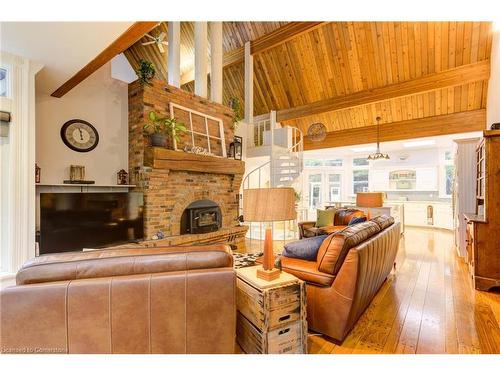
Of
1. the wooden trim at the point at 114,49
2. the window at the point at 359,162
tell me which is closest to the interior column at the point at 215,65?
the wooden trim at the point at 114,49

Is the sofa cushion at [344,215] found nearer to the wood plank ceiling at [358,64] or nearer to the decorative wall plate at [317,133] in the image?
the decorative wall plate at [317,133]

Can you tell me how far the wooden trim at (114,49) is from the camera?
7.57 feet

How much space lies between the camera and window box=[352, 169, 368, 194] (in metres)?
9.55

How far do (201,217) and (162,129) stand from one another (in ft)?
5.80

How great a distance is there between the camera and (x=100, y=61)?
9.24 feet

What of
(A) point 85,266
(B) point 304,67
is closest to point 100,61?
(A) point 85,266

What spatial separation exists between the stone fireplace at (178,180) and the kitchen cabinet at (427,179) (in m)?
6.61

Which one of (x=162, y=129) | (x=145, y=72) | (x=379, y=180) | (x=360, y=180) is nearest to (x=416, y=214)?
(x=379, y=180)

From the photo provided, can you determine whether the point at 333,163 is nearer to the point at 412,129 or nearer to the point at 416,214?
the point at 416,214

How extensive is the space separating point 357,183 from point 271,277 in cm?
904

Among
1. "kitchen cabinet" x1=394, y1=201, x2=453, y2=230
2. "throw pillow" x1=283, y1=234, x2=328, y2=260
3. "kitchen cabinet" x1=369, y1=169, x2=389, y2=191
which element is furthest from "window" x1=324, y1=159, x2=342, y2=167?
"throw pillow" x1=283, y1=234, x2=328, y2=260

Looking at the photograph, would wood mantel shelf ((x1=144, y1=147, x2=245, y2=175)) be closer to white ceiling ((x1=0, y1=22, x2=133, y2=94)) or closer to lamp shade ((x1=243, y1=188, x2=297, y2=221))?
white ceiling ((x1=0, y1=22, x2=133, y2=94))

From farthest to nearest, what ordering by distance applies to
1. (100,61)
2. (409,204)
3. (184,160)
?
(409,204)
(184,160)
(100,61)
